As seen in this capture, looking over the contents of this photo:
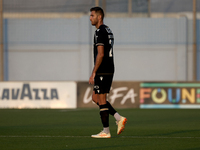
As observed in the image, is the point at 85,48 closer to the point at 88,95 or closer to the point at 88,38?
the point at 88,38

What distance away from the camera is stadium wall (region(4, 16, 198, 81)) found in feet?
76.2

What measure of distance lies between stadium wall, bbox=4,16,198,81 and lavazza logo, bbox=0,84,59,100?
954cm

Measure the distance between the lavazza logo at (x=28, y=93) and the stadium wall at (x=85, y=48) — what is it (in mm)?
9539

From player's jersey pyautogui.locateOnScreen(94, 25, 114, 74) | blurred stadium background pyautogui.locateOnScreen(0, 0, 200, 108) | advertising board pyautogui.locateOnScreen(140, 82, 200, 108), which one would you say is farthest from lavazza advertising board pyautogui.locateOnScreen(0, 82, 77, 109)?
blurred stadium background pyautogui.locateOnScreen(0, 0, 200, 108)

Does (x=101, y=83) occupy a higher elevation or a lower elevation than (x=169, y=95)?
higher

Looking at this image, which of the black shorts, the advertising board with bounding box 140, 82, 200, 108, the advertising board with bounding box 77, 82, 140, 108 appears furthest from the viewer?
the advertising board with bounding box 77, 82, 140, 108

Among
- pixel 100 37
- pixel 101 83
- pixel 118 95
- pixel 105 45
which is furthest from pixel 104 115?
pixel 118 95

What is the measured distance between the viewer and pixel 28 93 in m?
13.9

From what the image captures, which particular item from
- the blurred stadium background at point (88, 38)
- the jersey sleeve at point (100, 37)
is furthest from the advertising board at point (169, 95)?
the blurred stadium background at point (88, 38)

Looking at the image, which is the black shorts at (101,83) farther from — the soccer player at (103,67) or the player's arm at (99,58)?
the player's arm at (99,58)

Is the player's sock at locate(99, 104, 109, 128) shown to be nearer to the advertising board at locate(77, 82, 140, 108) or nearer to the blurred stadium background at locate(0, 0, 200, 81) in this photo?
the advertising board at locate(77, 82, 140, 108)

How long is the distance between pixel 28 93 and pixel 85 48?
9723 mm

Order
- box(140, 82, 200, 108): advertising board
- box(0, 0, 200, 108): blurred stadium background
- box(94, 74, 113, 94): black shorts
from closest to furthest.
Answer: box(94, 74, 113, 94): black shorts, box(140, 82, 200, 108): advertising board, box(0, 0, 200, 108): blurred stadium background

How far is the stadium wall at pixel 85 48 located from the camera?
23.2 metres
